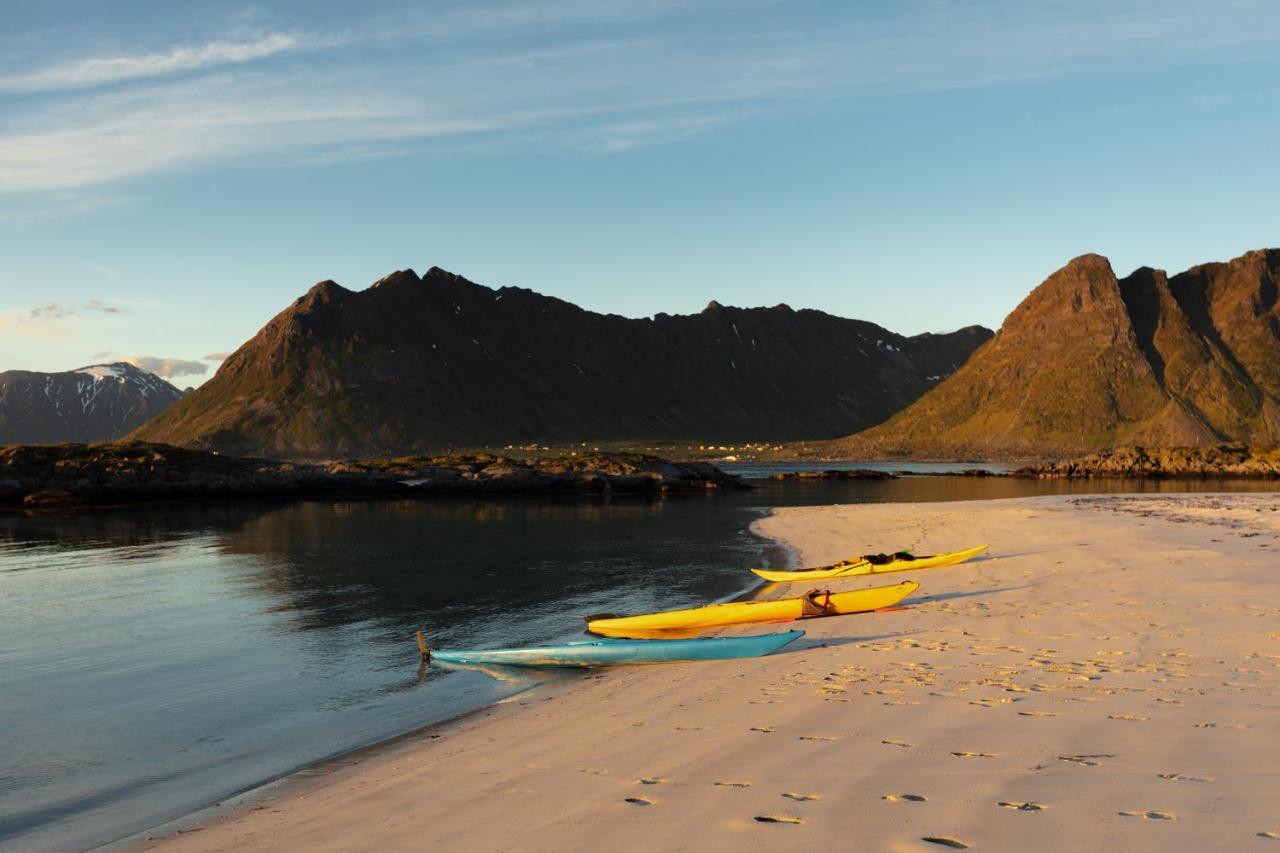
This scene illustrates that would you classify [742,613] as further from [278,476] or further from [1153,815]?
[278,476]

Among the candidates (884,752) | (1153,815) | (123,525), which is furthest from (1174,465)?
(1153,815)

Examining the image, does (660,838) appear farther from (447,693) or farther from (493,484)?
(493,484)

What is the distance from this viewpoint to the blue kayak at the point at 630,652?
17094 millimetres

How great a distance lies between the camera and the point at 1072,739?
9.35m

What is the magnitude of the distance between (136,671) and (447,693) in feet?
26.6

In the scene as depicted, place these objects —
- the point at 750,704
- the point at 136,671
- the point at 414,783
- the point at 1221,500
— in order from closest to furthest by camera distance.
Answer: the point at 414,783
the point at 750,704
the point at 136,671
the point at 1221,500

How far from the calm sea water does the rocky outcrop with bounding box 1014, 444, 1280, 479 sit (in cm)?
8869

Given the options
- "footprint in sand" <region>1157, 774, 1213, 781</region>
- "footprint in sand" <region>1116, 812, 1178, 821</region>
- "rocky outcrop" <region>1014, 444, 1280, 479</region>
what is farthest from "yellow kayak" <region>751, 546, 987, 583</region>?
"rocky outcrop" <region>1014, 444, 1280, 479</region>

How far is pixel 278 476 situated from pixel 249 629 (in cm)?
7835

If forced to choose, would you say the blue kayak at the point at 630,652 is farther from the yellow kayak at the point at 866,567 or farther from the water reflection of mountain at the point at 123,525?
the water reflection of mountain at the point at 123,525

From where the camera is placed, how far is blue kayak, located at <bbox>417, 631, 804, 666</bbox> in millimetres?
17094

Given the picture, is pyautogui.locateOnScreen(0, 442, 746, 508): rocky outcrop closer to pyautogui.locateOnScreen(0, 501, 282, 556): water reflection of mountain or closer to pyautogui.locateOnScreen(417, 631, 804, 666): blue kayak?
pyautogui.locateOnScreen(0, 501, 282, 556): water reflection of mountain

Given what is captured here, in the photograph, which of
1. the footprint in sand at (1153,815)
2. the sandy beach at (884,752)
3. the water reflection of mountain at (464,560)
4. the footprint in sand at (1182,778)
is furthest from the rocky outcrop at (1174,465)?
the footprint in sand at (1153,815)

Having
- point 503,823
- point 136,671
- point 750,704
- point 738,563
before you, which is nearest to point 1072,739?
point 750,704
